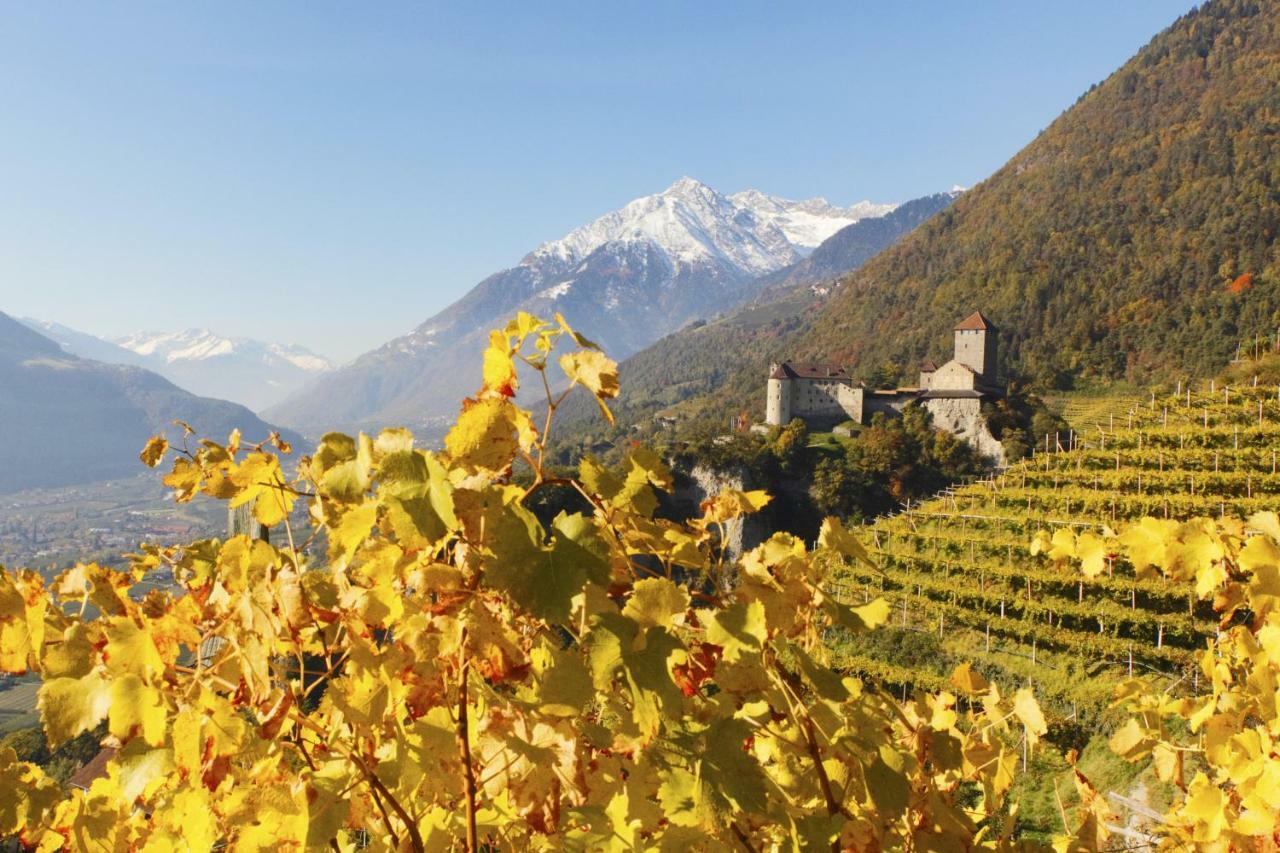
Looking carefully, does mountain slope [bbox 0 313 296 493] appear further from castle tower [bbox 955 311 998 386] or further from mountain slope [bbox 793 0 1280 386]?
castle tower [bbox 955 311 998 386]

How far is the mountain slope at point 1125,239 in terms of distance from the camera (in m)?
51.8

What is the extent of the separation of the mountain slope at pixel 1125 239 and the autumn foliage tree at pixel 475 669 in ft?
167

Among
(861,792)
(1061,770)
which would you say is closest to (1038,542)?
(861,792)

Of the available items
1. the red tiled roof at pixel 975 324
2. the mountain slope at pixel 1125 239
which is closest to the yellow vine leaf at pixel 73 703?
the red tiled roof at pixel 975 324

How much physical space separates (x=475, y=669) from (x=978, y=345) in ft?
145

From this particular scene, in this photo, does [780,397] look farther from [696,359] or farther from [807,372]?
[696,359]

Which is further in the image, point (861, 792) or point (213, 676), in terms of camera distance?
point (861, 792)

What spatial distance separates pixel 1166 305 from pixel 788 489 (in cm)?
4259

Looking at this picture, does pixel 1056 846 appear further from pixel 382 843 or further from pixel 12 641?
pixel 12 641

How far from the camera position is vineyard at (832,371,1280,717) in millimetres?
10492

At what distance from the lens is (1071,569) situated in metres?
9.45

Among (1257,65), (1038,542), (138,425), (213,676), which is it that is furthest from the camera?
(138,425)

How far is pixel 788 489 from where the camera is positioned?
3241cm

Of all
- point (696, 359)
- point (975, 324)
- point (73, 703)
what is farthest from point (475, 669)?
point (696, 359)
